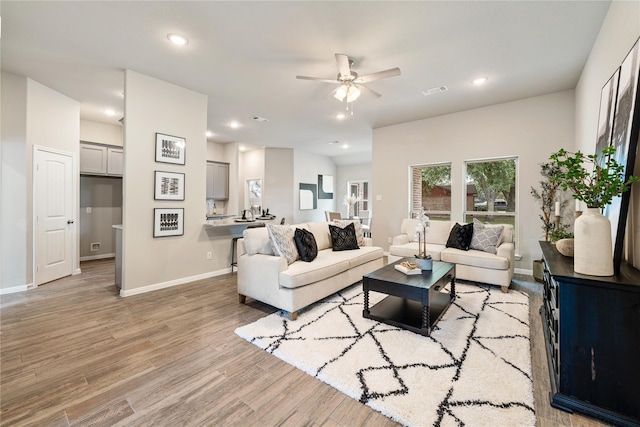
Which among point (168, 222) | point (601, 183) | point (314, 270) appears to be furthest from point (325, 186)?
point (601, 183)

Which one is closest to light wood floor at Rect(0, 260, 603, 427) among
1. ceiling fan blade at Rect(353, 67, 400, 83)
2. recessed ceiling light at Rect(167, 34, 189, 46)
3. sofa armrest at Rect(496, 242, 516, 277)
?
sofa armrest at Rect(496, 242, 516, 277)

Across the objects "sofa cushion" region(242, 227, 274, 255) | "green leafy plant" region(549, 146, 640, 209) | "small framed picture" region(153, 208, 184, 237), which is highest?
"green leafy plant" region(549, 146, 640, 209)

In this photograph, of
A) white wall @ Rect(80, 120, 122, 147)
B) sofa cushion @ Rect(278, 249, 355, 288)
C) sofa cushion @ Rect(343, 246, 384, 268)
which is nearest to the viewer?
sofa cushion @ Rect(278, 249, 355, 288)

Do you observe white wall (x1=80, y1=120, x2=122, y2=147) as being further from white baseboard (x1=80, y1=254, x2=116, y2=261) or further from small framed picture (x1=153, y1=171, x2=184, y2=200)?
small framed picture (x1=153, y1=171, x2=184, y2=200)

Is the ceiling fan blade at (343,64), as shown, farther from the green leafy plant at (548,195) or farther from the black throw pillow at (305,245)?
the green leafy plant at (548,195)

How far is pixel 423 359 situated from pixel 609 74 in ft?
9.71

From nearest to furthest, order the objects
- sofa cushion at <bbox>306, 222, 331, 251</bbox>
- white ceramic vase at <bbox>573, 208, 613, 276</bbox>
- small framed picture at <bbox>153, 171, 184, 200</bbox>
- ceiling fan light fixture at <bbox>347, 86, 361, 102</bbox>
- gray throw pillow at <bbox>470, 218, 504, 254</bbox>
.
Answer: white ceramic vase at <bbox>573, 208, 613, 276</bbox>
ceiling fan light fixture at <bbox>347, 86, 361, 102</bbox>
small framed picture at <bbox>153, 171, 184, 200</bbox>
gray throw pillow at <bbox>470, 218, 504, 254</bbox>
sofa cushion at <bbox>306, 222, 331, 251</bbox>

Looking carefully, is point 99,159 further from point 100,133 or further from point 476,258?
point 476,258

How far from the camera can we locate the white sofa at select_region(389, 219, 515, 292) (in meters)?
3.58

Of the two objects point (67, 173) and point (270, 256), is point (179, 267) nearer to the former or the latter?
point (270, 256)

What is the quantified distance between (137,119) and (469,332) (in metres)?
4.59

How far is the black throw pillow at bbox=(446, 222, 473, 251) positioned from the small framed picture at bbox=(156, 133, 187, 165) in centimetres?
432

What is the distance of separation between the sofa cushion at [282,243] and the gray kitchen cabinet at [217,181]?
4.98 m

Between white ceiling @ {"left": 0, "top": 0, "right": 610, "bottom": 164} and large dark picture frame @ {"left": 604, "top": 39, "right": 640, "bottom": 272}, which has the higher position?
white ceiling @ {"left": 0, "top": 0, "right": 610, "bottom": 164}
